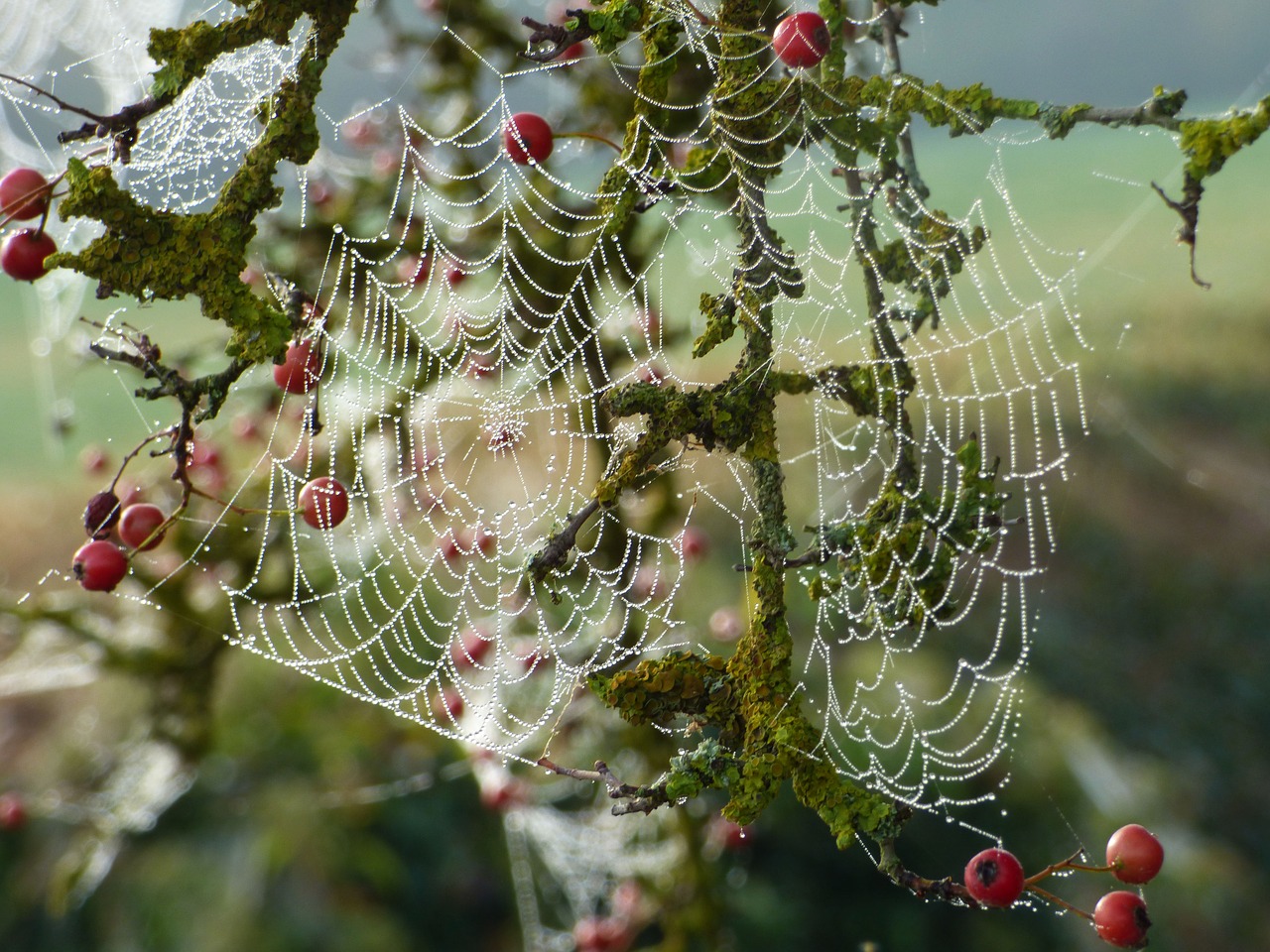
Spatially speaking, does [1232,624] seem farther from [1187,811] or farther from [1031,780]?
[1031,780]

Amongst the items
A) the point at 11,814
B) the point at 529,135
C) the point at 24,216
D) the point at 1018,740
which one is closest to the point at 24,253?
the point at 24,216

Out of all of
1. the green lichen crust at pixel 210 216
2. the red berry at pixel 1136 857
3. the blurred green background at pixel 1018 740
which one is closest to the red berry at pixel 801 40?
the green lichen crust at pixel 210 216

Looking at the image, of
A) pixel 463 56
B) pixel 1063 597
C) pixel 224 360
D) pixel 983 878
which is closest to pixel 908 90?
pixel 983 878

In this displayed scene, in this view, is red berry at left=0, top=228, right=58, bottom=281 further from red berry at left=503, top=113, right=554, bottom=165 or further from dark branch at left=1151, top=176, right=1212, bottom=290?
dark branch at left=1151, top=176, right=1212, bottom=290

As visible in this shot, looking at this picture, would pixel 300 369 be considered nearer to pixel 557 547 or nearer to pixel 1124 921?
pixel 557 547

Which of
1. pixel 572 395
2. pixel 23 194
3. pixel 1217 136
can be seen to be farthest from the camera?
pixel 572 395

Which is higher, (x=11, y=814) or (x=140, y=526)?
(x=140, y=526)
